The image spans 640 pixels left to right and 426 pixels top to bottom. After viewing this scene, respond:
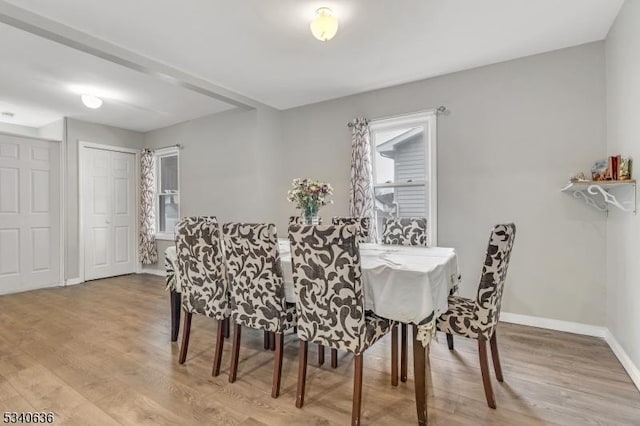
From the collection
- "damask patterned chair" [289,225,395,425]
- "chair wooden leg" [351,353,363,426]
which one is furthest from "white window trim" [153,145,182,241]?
"chair wooden leg" [351,353,363,426]

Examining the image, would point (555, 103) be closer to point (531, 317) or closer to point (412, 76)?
point (412, 76)

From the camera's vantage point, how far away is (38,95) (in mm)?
4262

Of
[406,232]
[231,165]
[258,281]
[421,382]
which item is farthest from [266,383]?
[231,165]

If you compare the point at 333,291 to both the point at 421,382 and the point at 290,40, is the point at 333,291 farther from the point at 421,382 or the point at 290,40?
the point at 290,40

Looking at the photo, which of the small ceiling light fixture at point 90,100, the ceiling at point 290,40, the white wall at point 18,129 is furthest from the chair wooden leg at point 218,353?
the white wall at point 18,129

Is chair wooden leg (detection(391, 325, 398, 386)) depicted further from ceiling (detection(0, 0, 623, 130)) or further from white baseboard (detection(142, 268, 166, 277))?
white baseboard (detection(142, 268, 166, 277))

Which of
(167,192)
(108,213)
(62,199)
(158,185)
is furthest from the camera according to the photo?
(158,185)

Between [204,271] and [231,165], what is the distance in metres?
2.91

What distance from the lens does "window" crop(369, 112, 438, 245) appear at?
12.4 feet

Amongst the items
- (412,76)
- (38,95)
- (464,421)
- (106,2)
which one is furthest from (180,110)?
(464,421)

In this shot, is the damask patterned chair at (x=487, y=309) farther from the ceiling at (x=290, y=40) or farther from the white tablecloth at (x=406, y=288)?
the ceiling at (x=290, y=40)

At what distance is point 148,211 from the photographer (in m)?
5.92

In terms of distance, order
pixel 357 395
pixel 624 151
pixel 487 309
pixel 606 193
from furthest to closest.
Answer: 1. pixel 606 193
2. pixel 624 151
3. pixel 487 309
4. pixel 357 395

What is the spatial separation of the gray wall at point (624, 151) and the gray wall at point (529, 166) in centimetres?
16
